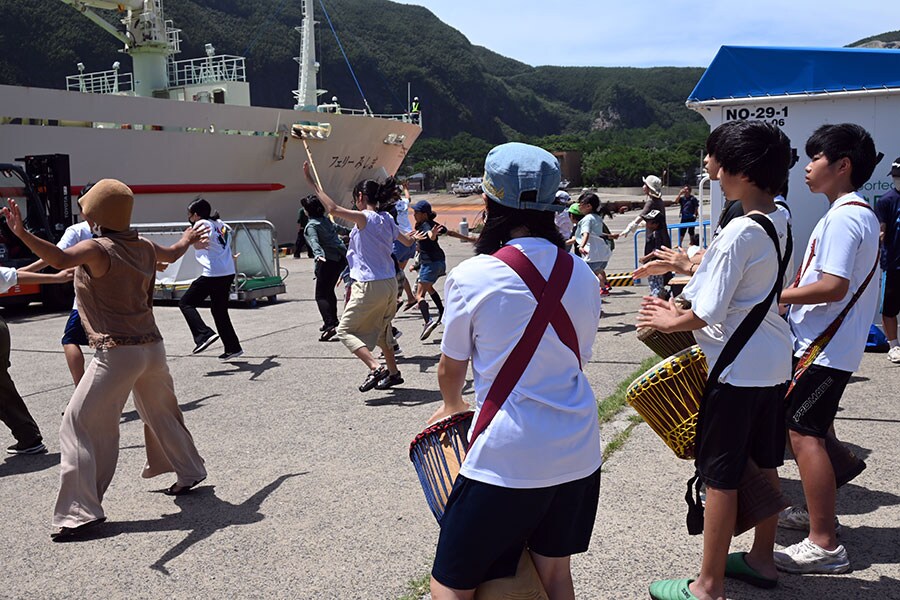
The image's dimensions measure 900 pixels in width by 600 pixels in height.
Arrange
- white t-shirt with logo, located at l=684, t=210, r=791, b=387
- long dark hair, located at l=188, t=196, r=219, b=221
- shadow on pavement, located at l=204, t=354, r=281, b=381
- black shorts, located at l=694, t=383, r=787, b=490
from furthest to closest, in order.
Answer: long dark hair, located at l=188, t=196, r=219, b=221 < shadow on pavement, located at l=204, t=354, r=281, b=381 < black shorts, located at l=694, t=383, r=787, b=490 < white t-shirt with logo, located at l=684, t=210, r=791, b=387

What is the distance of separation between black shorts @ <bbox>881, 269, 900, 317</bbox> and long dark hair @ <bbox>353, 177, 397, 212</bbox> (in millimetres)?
4327

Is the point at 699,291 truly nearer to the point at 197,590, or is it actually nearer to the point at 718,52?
the point at 197,590

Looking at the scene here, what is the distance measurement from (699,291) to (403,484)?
2.36m

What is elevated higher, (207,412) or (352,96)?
(352,96)

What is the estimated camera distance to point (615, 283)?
688cm

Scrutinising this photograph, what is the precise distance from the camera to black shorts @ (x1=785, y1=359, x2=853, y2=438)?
11.2 feet

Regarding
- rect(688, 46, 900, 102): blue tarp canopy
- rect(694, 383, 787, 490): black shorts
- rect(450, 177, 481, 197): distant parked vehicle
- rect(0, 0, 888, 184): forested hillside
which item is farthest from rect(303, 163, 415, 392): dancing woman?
rect(0, 0, 888, 184): forested hillside

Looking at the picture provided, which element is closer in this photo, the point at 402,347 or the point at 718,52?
the point at 718,52

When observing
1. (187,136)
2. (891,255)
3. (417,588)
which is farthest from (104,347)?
(187,136)

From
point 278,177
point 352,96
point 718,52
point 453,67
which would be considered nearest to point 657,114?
point 453,67

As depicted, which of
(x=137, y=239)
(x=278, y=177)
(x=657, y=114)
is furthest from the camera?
(x=657, y=114)

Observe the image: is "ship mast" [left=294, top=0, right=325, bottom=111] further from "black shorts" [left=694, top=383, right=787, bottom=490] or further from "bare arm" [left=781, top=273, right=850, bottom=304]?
"black shorts" [left=694, top=383, right=787, bottom=490]

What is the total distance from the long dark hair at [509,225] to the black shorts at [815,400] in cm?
162

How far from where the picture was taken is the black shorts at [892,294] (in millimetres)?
→ 7094
